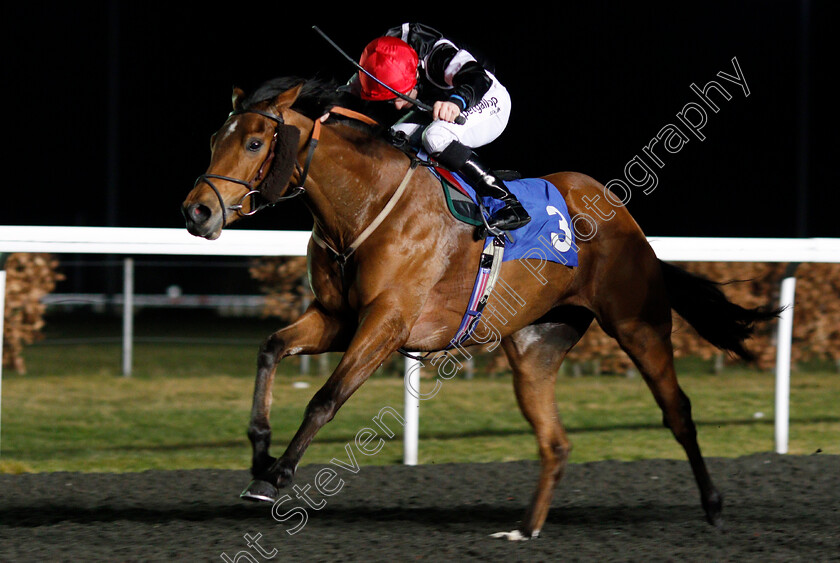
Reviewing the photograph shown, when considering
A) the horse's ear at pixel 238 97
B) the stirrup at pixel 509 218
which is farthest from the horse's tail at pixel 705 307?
the horse's ear at pixel 238 97

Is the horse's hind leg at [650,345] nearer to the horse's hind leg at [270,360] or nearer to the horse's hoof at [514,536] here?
the horse's hoof at [514,536]

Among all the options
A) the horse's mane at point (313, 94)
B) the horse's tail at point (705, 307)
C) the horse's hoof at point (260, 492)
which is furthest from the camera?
the horse's tail at point (705, 307)

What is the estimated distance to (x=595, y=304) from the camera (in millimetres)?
3729

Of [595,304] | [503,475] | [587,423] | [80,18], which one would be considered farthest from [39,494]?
[80,18]

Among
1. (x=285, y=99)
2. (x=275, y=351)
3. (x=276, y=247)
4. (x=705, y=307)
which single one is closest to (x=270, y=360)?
(x=275, y=351)

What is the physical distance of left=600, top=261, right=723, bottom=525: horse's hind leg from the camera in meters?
3.71

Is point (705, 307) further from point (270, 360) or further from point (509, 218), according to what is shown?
point (270, 360)

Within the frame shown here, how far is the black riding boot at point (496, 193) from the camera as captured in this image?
3283 mm

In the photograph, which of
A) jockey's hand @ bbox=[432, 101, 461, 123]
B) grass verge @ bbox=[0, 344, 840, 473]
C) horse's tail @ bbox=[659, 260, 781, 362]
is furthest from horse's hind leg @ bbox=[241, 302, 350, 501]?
grass verge @ bbox=[0, 344, 840, 473]

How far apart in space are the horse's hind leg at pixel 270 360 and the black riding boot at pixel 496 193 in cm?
69

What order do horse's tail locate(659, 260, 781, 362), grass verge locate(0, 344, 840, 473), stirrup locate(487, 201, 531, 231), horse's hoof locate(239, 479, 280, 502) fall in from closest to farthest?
horse's hoof locate(239, 479, 280, 502), stirrup locate(487, 201, 531, 231), horse's tail locate(659, 260, 781, 362), grass verge locate(0, 344, 840, 473)

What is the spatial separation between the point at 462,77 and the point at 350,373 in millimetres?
1167

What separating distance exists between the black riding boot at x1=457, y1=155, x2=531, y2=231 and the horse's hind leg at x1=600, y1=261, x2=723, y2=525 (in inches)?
26.1

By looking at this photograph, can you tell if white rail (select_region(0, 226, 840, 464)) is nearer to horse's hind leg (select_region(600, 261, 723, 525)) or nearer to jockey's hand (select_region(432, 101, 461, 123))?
horse's hind leg (select_region(600, 261, 723, 525))
